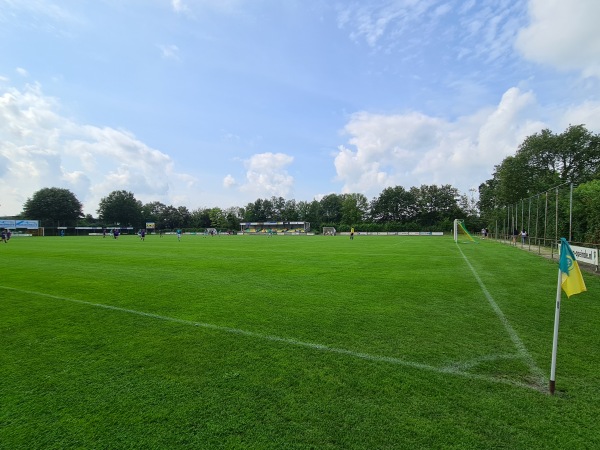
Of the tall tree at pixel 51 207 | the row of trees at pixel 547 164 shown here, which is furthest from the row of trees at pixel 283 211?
the row of trees at pixel 547 164

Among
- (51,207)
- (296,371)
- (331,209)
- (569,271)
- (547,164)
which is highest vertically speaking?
(547,164)

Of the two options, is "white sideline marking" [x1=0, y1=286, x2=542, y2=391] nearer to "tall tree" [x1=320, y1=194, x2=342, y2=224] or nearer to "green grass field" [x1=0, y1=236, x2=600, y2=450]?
"green grass field" [x1=0, y1=236, x2=600, y2=450]

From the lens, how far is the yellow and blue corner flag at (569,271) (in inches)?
149

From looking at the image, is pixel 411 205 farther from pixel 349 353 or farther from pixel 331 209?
pixel 349 353

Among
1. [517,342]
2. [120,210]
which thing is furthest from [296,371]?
[120,210]

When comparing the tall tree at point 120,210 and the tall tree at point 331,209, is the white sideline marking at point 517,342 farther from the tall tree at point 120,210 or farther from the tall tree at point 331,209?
the tall tree at point 120,210

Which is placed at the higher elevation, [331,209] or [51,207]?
[331,209]

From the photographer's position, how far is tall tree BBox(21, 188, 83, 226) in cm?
9569

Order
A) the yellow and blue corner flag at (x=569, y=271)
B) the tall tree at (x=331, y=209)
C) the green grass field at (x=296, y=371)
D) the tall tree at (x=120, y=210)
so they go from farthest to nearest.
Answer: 1. the tall tree at (x=331, y=209)
2. the tall tree at (x=120, y=210)
3. the yellow and blue corner flag at (x=569, y=271)
4. the green grass field at (x=296, y=371)

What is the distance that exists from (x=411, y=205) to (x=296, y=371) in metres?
102

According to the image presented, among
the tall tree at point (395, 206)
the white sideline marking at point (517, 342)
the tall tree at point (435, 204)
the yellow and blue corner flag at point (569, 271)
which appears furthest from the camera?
the tall tree at point (395, 206)

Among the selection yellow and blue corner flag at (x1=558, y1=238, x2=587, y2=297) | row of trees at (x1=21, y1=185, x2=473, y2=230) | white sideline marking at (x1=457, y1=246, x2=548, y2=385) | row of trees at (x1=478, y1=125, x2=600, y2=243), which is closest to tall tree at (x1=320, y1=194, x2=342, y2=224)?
row of trees at (x1=21, y1=185, x2=473, y2=230)

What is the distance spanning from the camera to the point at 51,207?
96125 millimetres

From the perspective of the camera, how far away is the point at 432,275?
39.4 feet
